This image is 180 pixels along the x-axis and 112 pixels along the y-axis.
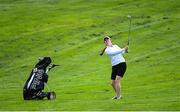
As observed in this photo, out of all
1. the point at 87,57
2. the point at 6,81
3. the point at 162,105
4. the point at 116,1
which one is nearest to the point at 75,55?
the point at 87,57

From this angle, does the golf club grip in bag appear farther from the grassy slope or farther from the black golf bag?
the grassy slope

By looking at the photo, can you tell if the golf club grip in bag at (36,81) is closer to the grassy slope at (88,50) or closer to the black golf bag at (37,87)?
the black golf bag at (37,87)

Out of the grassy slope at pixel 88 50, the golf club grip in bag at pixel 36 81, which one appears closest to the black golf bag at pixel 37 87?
the golf club grip in bag at pixel 36 81

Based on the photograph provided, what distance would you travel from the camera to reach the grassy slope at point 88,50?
30.4 meters

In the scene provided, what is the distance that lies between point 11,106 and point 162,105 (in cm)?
683

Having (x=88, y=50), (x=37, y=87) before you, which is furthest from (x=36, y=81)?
(x=88, y=50)

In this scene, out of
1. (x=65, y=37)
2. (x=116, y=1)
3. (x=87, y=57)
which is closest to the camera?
(x=87, y=57)

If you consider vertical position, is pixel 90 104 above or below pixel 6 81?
above

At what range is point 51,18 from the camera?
218 ft

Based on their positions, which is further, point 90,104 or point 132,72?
point 132,72

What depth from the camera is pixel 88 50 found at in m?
54.7

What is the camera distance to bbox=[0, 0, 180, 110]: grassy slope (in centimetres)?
3044

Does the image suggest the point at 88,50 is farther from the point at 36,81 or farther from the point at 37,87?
the point at 37,87

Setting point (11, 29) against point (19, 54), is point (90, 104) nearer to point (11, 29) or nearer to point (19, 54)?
point (19, 54)
